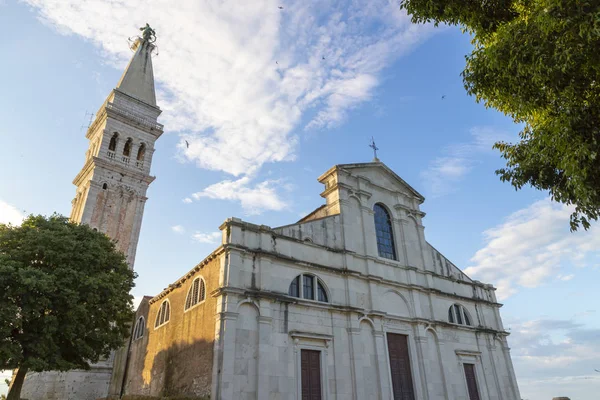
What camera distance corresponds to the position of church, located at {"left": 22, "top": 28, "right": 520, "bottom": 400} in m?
15.8

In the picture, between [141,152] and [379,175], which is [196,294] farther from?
[141,152]

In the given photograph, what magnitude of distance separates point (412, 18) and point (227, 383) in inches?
513

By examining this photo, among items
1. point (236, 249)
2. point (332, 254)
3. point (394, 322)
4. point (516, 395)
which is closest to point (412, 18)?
point (236, 249)

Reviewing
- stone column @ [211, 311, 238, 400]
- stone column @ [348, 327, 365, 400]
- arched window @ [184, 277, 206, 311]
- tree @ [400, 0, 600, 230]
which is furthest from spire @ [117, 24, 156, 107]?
tree @ [400, 0, 600, 230]

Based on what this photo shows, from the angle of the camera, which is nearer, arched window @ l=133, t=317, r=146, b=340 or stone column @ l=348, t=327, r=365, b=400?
stone column @ l=348, t=327, r=365, b=400

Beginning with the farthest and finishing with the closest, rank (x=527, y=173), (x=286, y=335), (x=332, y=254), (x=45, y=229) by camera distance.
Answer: (x=332, y=254), (x=45, y=229), (x=286, y=335), (x=527, y=173)

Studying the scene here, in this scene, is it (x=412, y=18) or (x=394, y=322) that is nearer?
(x=412, y=18)

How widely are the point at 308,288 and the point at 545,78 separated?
12.6 m

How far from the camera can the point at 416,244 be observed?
23.9 m

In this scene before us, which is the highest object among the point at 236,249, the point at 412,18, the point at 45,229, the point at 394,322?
the point at 412,18

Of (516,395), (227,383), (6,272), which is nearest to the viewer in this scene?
(227,383)

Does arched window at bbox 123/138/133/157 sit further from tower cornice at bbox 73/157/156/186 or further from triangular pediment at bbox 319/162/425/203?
triangular pediment at bbox 319/162/425/203

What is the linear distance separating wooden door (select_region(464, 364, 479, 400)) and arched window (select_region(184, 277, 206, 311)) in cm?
1467

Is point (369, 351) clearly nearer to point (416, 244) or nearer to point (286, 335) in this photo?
point (286, 335)
